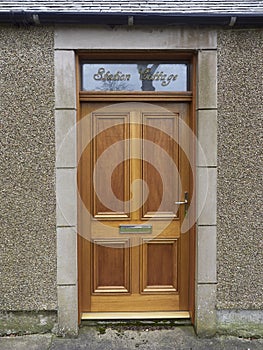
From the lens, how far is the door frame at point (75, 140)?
3523 millimetres

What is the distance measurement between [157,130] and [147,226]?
1.12m

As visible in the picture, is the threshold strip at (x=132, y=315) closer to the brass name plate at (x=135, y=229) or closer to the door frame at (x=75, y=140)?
the door frame at (x=75, y=140)

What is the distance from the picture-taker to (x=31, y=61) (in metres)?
3.53

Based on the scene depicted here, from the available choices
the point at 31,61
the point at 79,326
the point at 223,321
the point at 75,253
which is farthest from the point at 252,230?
the point at 31,61

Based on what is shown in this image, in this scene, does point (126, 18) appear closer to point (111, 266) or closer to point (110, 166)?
point (110, 166)

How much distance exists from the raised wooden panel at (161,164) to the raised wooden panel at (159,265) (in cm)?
35

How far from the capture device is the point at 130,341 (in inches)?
141

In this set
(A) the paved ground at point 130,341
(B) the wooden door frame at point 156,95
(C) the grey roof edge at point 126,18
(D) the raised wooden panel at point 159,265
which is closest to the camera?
(C) the grey roof edge at point 126,18

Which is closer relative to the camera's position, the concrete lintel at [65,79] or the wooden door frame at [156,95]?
the concrete lintel at [65,79]

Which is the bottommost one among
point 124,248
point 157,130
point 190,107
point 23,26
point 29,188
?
point 124,248

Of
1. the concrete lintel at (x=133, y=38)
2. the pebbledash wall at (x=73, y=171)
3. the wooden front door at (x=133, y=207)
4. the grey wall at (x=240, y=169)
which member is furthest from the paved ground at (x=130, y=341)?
the concrete lintel at (x=133, y=38)

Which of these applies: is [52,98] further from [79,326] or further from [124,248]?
[79,326]

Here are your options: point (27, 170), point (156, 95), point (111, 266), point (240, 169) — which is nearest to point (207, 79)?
point (156, 95)

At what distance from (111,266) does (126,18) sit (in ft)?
8.96
